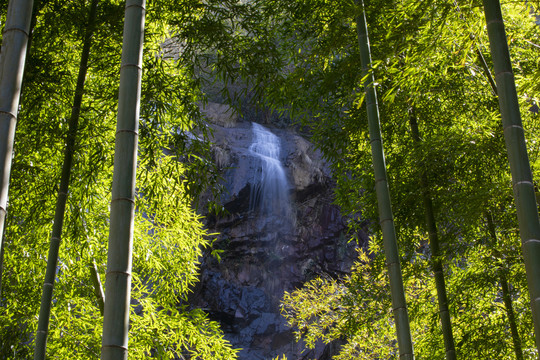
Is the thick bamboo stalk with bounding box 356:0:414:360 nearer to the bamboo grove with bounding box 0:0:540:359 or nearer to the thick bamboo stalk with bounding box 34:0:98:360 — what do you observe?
the bamboo grove with bounding box 0:0:540:359

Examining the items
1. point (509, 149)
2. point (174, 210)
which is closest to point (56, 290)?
point (174, 210)

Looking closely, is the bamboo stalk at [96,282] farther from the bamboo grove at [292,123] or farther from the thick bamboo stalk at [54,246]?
the thick bamboo stalk at [54,246]

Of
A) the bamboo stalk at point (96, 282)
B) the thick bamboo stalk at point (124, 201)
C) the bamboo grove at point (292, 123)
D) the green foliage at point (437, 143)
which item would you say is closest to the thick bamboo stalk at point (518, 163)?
the bamboo grove at point (292, 123)

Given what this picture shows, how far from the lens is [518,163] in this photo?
193cm

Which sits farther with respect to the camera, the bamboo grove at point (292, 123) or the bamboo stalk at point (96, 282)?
the bamboo stalk at point (96, 282)

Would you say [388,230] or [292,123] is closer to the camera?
[388,230]

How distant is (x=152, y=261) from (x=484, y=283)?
112 inches

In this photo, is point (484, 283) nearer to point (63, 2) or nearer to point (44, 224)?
point (44, 224)

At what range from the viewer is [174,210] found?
5188 mm

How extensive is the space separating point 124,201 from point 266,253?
602 inches

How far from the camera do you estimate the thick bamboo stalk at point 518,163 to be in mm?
1835

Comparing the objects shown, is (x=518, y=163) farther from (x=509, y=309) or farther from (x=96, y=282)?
(x=96, y=282)

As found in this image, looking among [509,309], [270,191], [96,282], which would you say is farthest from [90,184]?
[270,191]

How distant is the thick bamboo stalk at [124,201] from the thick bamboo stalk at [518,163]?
1.34 metres
